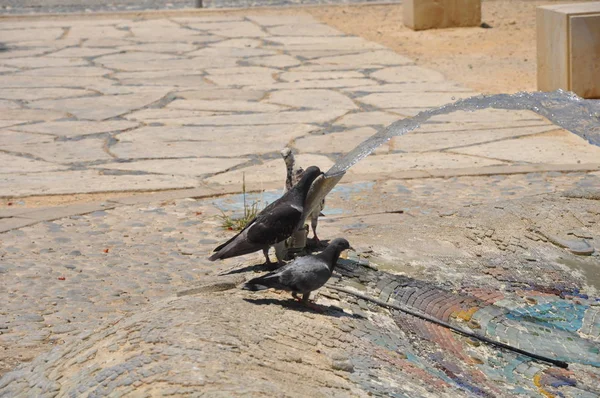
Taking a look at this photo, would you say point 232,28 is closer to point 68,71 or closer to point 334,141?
point 68,71

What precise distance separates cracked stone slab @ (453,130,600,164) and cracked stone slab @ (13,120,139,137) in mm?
2553

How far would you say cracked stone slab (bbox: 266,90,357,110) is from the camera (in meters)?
8.13

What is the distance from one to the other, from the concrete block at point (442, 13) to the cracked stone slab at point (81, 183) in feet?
21.2

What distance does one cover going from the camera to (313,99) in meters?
8.36

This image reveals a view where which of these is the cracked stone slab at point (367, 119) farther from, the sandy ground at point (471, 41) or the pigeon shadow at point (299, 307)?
the pigeon shadow at point (299, 307)

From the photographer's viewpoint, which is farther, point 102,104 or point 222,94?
point 222,94

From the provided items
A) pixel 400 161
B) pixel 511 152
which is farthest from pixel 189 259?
pixel 511 152

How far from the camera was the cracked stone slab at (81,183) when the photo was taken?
5.82 meters

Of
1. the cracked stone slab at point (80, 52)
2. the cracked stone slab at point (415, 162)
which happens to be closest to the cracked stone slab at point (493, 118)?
the cracked stone slab at point (415, 162)

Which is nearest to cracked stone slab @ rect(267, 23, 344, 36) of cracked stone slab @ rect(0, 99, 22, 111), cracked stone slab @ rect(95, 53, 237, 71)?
cracked stone slab @ rect(95, 53, 237, 71)

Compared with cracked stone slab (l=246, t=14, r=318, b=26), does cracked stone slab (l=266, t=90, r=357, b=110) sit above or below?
below

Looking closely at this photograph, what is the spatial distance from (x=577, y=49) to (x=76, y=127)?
393cm

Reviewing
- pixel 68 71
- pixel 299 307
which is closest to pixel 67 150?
pixel 68 71

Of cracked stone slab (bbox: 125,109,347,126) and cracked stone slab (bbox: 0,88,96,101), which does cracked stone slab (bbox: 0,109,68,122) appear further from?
cracked stone slab (bbox: 125,109,347,126)
